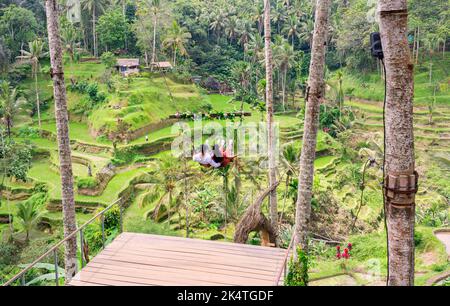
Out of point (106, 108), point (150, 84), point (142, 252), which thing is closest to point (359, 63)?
point (150, 84)

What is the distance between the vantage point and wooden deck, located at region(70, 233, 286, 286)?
4.68m

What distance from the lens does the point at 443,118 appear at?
95.8 ft

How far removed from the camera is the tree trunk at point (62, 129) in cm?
644

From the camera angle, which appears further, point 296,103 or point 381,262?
point 296,103

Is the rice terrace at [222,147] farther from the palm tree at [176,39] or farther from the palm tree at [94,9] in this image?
the palm tree at [176,39]

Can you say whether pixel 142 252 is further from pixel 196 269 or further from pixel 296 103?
pixel 296 103

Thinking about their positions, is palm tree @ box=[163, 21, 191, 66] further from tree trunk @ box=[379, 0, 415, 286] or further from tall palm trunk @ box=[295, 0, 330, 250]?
tree trunk @ box=[379, 0, 415, 286]

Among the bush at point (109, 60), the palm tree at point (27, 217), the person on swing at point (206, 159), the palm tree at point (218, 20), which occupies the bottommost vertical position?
the palm tree at point (27, 217)

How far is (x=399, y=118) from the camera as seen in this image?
3154 millimetres

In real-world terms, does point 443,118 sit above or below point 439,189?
above

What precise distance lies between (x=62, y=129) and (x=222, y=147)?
7.84 ft

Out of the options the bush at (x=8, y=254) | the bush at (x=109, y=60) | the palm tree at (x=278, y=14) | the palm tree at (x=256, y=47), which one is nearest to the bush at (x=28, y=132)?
the bush at (x=109, y=60)

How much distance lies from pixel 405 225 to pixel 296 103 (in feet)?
111

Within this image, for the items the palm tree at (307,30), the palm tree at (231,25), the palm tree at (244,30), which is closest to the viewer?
the palm tree at (307,30)
